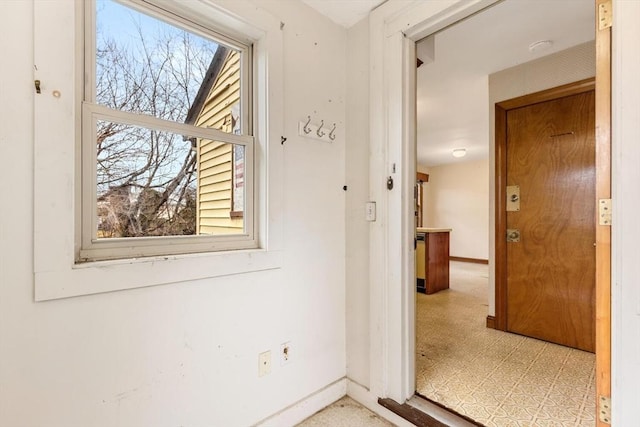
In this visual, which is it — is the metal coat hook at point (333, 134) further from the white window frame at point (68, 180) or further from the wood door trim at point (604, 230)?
the wood door trim at point (604, 230)

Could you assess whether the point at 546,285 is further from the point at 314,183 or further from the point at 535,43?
the point at 314,183

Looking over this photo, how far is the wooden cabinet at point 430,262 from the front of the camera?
4.16 meters

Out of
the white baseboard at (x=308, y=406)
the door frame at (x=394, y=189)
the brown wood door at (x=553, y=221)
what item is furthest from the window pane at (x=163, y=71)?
the brown wood door at (x=553, y=221)

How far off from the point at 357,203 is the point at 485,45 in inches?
69.2

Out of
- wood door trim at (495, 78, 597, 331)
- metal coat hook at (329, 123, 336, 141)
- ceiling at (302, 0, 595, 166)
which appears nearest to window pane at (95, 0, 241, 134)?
metal coat hook at (329, 123, 336, 141)

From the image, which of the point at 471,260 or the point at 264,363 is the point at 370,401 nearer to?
the point at 264,363

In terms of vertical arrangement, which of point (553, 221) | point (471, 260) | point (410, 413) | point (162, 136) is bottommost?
point (471, 260)

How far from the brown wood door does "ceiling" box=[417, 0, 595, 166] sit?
487 mm

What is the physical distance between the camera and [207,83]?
149 centimetres

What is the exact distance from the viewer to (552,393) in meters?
1.82

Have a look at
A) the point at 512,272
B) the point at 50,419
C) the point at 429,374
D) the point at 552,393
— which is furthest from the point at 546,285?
the point at 50,419

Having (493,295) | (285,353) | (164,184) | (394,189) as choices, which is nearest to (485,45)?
(394,189)

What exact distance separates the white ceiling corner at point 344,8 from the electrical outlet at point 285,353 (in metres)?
1.85

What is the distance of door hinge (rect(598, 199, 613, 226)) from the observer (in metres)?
1.05
